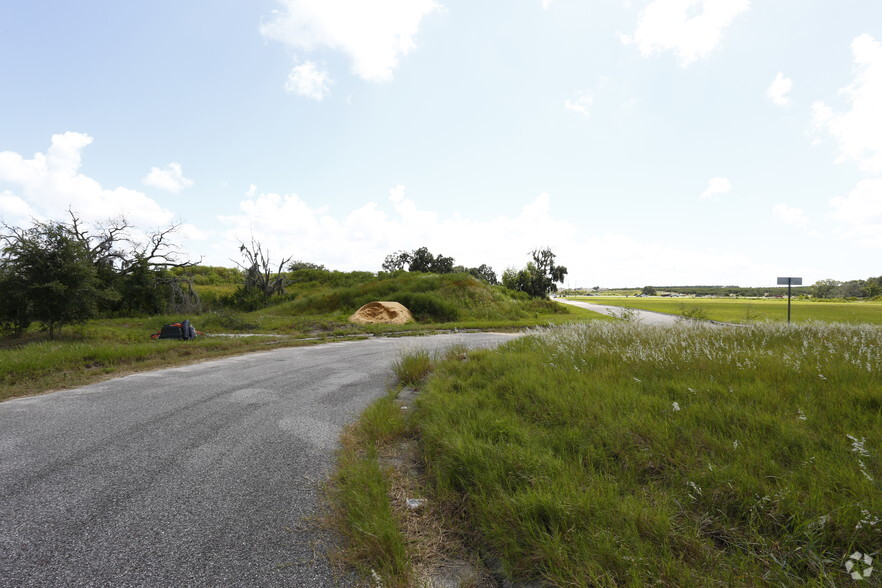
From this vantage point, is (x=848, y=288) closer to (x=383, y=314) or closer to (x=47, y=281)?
(x=383, y=314)

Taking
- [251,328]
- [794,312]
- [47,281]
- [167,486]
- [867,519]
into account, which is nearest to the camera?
[867,519]

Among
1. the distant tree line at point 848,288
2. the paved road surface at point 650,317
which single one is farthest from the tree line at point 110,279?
the distant tree line at point 848,288

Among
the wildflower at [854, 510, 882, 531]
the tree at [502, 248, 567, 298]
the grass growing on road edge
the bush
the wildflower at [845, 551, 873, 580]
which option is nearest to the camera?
the wildflower at [845, 551, 873, 580]

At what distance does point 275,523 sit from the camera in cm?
267

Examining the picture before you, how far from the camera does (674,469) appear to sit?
2688 mm

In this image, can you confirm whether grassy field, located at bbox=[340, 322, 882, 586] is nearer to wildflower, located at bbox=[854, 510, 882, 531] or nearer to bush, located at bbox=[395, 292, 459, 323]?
wildflower, located at bbox=[854, 510, 882, 531]

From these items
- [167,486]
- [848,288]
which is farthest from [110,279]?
[848,288]

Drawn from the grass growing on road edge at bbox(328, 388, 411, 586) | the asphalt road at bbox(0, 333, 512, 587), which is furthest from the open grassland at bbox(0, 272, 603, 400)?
the grass growing on road edge at bbox(328, 388, 411, 586)

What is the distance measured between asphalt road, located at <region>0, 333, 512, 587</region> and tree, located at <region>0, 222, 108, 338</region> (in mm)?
12617

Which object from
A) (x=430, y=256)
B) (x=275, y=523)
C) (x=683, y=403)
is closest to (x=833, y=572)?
(x=683, y=403)

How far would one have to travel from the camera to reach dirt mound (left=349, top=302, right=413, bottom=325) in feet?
76.2

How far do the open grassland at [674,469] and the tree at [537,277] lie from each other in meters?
43.7

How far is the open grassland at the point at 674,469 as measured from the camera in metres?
1.86

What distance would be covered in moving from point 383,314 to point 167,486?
20.6 meters
